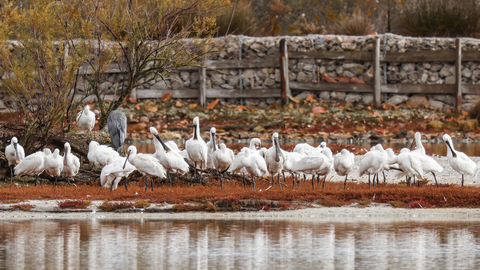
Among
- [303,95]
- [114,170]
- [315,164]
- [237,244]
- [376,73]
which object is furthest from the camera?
[303,95]

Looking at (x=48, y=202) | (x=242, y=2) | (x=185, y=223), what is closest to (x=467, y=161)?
(x=185, y=223)

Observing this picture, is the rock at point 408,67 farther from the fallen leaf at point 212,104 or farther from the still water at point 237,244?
the still water at point 237,244

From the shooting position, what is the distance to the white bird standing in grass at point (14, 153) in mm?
16453

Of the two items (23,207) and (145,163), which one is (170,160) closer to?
(145,163)

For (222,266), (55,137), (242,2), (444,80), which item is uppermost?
(242,2)

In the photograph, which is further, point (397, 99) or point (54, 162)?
point (397, 99)

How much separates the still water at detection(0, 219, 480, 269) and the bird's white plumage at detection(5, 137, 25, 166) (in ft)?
12.7

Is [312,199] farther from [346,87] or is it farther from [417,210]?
[346,87]

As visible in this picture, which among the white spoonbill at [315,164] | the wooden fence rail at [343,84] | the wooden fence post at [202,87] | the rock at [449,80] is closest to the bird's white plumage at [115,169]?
the white spoonbill at [315,164]

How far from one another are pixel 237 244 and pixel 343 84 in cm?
2487

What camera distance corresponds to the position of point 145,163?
15336 mm

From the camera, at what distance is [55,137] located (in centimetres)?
1833

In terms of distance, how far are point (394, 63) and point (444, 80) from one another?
2.32 m

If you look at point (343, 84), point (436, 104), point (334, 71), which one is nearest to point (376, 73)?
point (343, 84)
